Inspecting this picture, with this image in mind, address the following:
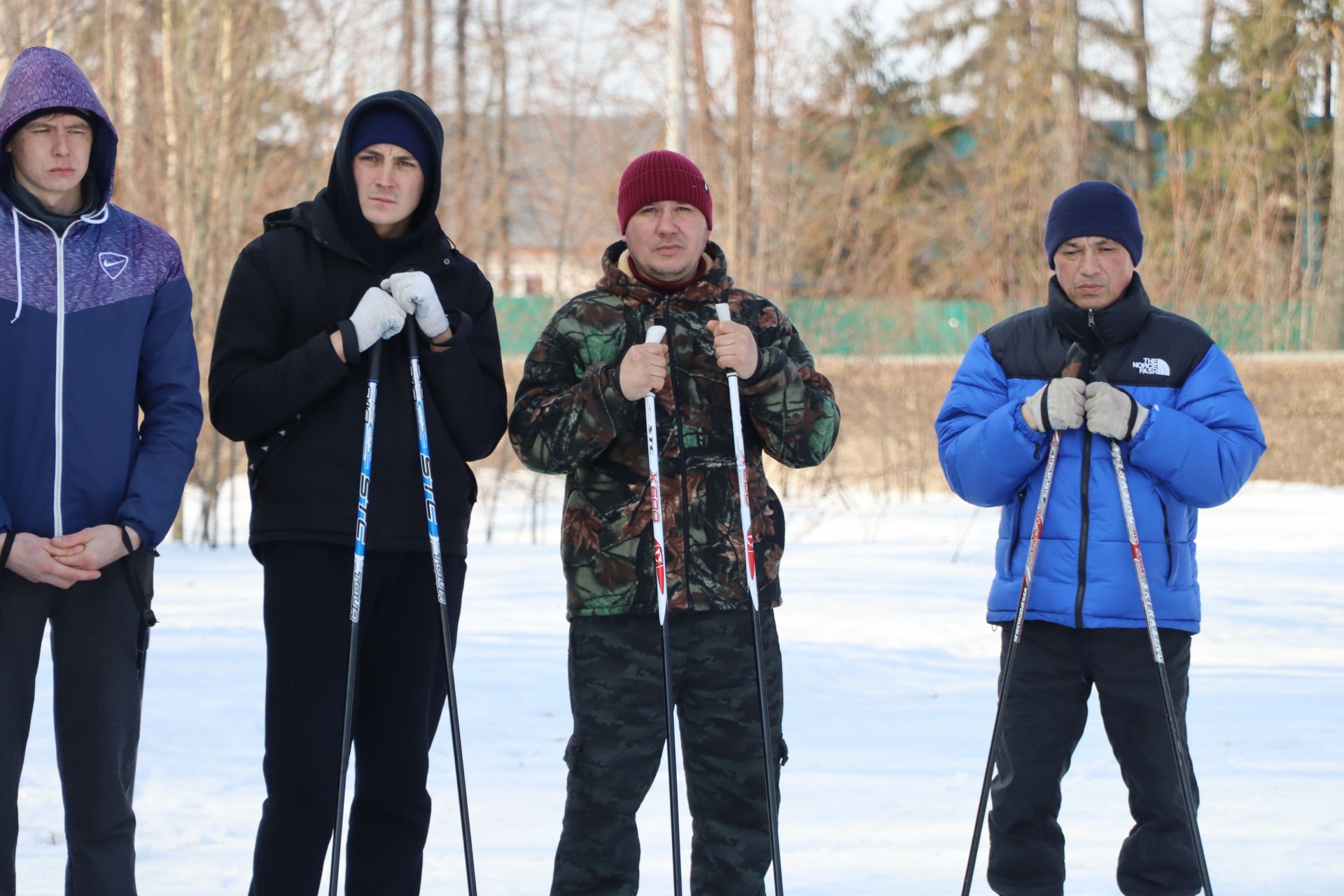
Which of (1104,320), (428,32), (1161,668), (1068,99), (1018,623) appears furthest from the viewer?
(428,32)

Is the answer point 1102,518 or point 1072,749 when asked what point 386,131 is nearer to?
point 1102,518

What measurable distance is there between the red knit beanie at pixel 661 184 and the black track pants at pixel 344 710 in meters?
0.92

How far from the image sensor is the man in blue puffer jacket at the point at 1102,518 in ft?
10.8

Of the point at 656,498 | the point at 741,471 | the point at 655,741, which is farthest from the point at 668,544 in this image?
the point at 655,741

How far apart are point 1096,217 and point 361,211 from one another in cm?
174

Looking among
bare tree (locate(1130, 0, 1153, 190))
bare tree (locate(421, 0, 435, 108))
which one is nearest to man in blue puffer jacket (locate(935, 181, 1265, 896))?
bare tree (locate(1130, 0, 1153, 190))

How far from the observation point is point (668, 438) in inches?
125

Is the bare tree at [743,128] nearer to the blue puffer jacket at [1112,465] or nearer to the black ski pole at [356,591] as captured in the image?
the blue puffer jacket at [1112,465]

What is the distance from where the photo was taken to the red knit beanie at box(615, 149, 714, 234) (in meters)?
3.23

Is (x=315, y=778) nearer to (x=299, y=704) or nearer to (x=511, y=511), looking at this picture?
(x=299, y=704)

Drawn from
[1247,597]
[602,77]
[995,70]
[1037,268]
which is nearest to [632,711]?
[1247,597]

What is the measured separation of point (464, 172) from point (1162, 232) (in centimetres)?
771

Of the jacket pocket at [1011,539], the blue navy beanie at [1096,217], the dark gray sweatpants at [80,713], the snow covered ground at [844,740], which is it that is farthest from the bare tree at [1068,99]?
the dark gray sweatpants at [80,713]

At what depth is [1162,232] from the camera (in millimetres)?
15039
